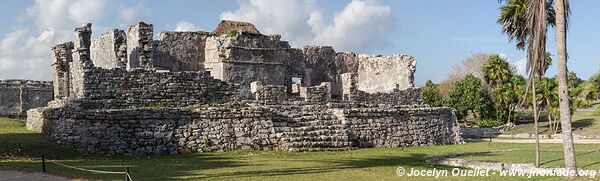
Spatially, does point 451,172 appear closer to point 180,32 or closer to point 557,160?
point 557,160

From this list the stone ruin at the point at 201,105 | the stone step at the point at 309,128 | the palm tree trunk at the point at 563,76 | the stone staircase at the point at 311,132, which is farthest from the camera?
the stone step at the point at 309,128

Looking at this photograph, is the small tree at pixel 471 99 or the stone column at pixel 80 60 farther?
the small tree at pixel 471 99

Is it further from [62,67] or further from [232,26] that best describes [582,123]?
[62,67]

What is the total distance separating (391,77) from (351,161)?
1879 cm

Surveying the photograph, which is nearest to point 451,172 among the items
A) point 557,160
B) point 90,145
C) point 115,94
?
point 557,160

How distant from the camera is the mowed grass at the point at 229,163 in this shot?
13680 millimetres

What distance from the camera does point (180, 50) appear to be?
30.2 meters

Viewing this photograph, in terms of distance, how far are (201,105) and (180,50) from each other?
26.8 feet

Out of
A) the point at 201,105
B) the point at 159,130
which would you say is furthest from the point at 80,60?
the point at 201,105

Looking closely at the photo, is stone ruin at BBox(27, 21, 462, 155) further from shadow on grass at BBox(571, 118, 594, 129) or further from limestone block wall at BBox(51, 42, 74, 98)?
shadow on grass at BBox(571, 118, 594, 129)

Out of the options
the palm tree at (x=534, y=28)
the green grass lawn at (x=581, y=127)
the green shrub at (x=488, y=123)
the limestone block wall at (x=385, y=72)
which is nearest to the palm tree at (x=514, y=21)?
the palm tree at (x=534, y=28)

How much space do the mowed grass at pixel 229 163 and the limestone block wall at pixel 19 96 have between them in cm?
1531

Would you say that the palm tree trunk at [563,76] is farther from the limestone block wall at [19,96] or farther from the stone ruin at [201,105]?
the limestone block wall at [19,96]

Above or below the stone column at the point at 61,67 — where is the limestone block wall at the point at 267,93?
below
